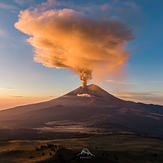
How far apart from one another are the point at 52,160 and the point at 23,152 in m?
12.7

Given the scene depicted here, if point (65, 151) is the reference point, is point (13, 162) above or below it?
below

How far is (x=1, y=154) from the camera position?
1346 inches

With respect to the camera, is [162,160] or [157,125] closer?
[162,160]

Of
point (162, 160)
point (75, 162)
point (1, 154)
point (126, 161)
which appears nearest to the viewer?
point (75, 162)

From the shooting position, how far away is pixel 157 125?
18375 centimetres

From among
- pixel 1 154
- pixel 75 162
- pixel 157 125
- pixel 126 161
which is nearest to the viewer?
pixel 75 162

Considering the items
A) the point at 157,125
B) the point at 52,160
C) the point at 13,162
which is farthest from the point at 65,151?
the point at 157,125

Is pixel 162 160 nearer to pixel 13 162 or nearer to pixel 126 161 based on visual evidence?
pixel 126 161

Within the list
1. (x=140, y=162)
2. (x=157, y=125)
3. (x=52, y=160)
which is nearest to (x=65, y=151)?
(x=52, y=160)

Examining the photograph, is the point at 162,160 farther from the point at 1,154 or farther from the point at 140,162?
the point at 1,154

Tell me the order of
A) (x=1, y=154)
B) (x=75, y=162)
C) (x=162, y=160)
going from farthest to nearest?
(x=1, y=154) → (x=162, y=160) → (x=75, y=162)

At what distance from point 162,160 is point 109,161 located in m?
11.6

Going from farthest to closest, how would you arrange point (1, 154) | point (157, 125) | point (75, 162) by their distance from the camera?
1. point (157, 125)
2. point (1, 154)
3. point (75, 162)

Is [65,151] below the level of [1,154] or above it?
above
